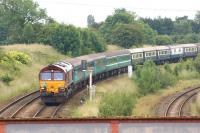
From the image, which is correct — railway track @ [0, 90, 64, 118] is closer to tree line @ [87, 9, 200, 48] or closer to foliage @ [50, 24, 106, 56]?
foliage @ [50, 24, 106, 56]

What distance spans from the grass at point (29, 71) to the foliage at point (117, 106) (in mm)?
8165

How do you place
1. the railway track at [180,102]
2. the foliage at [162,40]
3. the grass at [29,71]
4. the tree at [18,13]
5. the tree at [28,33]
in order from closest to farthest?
the railway track at [180,102], the grass at [29,71], the tree at [28,33], the tree at [18,13], the foliage at [162,40]

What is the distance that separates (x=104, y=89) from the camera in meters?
37.7

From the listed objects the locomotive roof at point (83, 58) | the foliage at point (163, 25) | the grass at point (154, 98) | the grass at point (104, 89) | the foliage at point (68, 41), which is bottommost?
the grass at point (154, 98)

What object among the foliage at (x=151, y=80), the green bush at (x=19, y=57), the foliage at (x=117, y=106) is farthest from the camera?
the green bush at (x=19, y=57)

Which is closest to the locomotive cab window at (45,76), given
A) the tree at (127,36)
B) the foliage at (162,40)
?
the tree at (127,36)

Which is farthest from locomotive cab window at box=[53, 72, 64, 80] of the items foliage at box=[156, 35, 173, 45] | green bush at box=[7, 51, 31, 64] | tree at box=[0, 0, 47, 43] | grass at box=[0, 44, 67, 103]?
foliage at box=[156, 35, 173, 45]

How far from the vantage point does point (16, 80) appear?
38281mm

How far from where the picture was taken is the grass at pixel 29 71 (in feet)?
111

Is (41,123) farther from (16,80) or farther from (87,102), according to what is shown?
(16,80)

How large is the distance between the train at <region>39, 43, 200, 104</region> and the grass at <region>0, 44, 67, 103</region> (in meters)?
3.73

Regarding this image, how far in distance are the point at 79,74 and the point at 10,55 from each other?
43.2ft

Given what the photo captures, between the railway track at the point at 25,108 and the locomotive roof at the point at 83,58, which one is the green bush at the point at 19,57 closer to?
the locomotive roof at the point at 83,58

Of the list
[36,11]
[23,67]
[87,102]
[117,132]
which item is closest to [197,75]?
[23,67]
